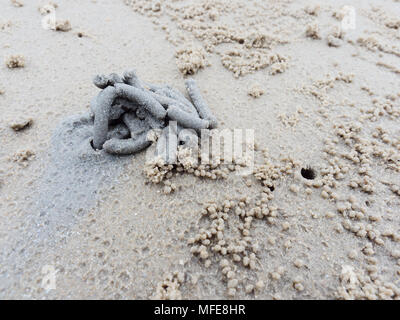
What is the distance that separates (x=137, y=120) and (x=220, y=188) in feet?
5.19

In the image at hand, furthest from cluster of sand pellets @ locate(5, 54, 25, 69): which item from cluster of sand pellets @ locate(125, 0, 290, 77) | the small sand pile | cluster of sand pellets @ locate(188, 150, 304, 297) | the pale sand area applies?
cluster of sand pellets @ locate(188, 150, 304, 297)

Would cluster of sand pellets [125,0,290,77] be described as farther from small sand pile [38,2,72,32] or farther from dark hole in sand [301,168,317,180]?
dark hole in sand [301,168,317,180]

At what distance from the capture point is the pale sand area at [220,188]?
314 cm

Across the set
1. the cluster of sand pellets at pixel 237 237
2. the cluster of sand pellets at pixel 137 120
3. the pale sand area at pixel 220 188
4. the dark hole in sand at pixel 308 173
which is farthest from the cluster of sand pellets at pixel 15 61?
the dark hole in sand at pixel 308 173

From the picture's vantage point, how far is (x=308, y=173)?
4203mm

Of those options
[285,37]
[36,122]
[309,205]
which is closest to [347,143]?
[309,205]

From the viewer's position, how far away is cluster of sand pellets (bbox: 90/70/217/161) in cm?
385

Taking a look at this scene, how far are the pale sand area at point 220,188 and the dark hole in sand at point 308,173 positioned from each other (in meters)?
0.07

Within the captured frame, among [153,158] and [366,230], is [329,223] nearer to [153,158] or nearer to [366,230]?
[366,230]

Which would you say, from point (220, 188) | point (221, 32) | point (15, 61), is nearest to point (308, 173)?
point (220, 188)

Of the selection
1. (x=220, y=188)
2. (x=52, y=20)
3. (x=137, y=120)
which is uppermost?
(x=52, y=20)

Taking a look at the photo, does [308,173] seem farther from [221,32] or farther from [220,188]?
[221,32]

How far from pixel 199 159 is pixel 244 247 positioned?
1404 mm

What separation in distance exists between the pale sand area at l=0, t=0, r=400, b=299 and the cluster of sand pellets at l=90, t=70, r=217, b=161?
0.36m
